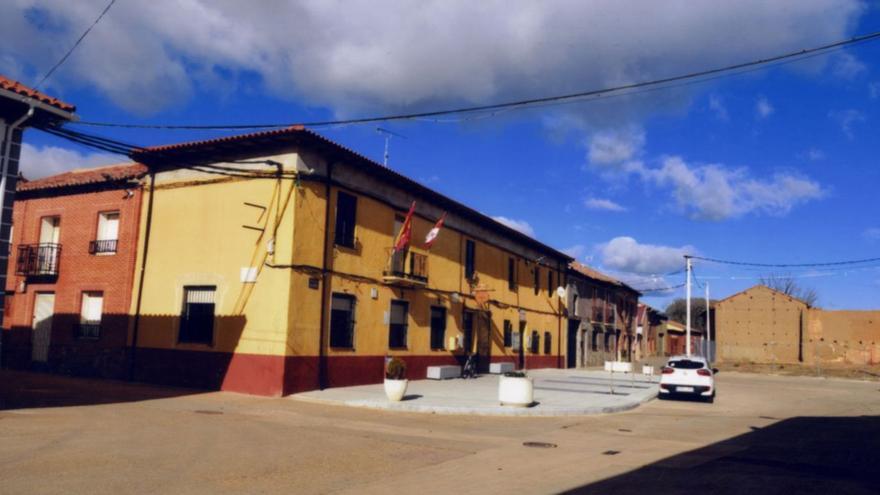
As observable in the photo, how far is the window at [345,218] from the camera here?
19.6m

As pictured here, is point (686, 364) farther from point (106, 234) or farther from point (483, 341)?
point (106, 234)

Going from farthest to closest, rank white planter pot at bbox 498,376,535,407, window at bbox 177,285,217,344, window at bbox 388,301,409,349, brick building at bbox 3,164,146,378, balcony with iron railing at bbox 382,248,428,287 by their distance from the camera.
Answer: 1. window at bbox 388,301,409,349
2. balcony with iron railing at bbox 382,248,428,287
3. brick building at bbox 3,164,146,378
4. window at bbox 177,285,217,344
5. white planter pot at bbox 498,376,535,407

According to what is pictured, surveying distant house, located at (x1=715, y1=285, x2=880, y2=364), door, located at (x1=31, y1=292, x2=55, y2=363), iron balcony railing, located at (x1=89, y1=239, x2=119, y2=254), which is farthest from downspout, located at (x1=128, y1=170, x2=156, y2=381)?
distant house, located at (x1=715, y1=285, x2=880, y2=364)

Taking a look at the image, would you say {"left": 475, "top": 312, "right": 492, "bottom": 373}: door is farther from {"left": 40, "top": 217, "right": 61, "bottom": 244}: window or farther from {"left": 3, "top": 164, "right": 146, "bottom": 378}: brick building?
{"left": 40, "top": 217, "right": 61, "bottom": 244}: window

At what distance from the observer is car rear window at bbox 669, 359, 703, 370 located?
20625 millimetres

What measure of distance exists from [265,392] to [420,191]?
9.65 metres

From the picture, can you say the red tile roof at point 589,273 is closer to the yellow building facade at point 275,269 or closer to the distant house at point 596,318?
the distant house at point 596,318

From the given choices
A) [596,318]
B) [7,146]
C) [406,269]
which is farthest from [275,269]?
[596,318]

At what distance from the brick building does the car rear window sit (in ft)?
56.5

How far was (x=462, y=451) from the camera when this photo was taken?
392 inches

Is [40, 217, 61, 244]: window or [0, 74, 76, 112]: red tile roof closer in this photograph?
[0, 74, 76, 112]: red tile roof

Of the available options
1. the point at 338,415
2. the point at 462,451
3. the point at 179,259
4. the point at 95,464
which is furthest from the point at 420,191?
the point at 95,464

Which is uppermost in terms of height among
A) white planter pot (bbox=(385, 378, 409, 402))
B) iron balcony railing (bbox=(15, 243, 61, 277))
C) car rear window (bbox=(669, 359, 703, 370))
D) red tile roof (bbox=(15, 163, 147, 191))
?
red tile roof (bbox=(15, 163, 147, 191))

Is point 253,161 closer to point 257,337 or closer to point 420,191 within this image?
point 257,337
